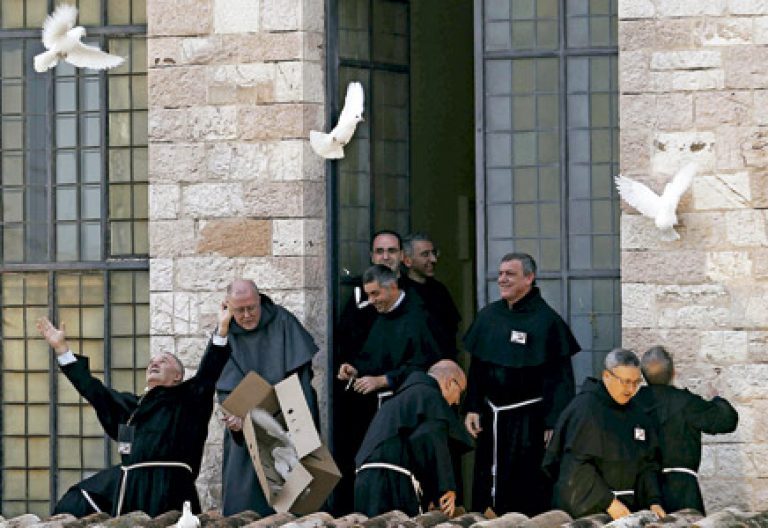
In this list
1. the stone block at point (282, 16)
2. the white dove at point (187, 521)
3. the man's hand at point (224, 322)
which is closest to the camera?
the white dove at point (187, 521)

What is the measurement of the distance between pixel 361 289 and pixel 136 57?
6.70 ft

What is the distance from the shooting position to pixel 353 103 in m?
14.4

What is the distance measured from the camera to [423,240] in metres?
14.8

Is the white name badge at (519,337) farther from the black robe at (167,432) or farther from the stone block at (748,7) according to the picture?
the stone block at (748,7)

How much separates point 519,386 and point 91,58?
10.9 feet

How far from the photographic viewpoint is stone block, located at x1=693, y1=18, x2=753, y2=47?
13844mm

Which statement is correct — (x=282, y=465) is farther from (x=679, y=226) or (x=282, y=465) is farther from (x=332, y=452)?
(x=679, y=226)

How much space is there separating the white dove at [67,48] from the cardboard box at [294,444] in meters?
2.51

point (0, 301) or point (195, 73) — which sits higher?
point (195, 73)

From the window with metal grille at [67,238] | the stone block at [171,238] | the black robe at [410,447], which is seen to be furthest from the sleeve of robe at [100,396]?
the black robe at [410,447]

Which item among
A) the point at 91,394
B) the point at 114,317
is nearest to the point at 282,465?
the point at 91,394

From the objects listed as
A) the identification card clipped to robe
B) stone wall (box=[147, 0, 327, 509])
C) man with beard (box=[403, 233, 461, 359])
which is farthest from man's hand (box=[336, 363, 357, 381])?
the identification card clipped to robe

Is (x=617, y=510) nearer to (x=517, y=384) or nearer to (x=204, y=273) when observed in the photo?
(x=517, y=384)

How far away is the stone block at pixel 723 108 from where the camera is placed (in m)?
13.8
